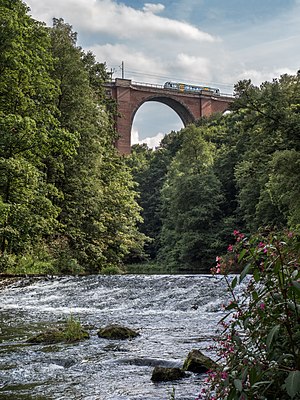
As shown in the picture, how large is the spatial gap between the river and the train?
157 feet

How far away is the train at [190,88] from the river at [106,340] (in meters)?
47.8

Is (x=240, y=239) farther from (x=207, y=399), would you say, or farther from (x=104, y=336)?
(x=104, y=336)

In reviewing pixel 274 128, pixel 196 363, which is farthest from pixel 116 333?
pixel 274 128

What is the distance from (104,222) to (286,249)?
768 inches

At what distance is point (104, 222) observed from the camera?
70.1ft

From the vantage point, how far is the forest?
1475 cm

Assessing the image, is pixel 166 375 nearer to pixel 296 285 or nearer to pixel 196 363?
pixel 196 363

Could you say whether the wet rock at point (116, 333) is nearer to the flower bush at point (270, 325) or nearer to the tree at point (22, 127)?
the flower bush at point (270, 325)

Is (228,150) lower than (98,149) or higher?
higher

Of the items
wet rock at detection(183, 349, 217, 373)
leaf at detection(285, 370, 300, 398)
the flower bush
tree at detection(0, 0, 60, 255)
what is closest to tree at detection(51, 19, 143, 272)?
tree at detection(0, 0, 60, 255)

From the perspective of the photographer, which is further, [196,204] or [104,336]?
[196,204]

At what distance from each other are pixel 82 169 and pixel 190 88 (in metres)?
43.7

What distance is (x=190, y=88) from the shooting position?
2420 inches

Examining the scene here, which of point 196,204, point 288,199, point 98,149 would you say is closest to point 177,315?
point 288,199
